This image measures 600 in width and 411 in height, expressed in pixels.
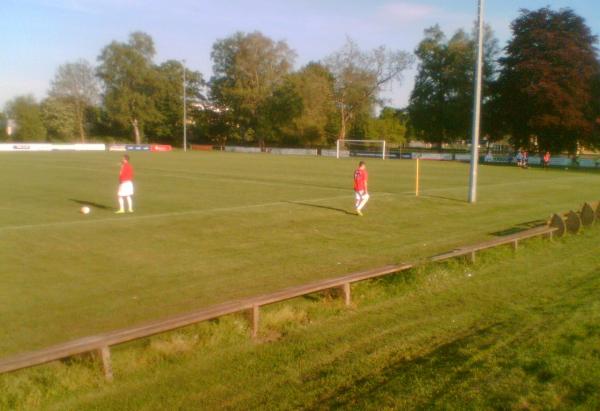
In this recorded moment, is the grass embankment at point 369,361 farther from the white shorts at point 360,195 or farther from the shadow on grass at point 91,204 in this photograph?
the shadow on grass at point 91,204

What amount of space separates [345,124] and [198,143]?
2924 centimetres

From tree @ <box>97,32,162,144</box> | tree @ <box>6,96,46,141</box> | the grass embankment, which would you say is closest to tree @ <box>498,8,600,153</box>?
the grass embankment

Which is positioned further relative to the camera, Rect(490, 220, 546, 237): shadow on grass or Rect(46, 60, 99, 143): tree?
Rect(46, 60, 99, 143): tree

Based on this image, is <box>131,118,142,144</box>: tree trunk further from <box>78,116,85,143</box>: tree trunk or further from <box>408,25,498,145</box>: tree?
<box>408,25,498,145</box>: tree

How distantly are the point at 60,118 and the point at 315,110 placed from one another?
45.8m

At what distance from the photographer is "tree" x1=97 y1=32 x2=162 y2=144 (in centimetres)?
9431

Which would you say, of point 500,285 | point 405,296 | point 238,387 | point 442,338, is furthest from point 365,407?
point 500,285

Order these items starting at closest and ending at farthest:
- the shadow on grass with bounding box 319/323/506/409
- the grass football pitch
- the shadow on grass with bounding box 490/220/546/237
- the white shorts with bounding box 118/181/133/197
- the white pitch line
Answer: the shadow on grass with bounding box 319/323/506/409 → the grass football pitch → the white pitch line → the shadow on grass with bounding box 490/220/546/237 → the white shorts with bounding box 118/181/133/197

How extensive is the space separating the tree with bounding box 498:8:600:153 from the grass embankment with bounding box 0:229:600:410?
165 feet

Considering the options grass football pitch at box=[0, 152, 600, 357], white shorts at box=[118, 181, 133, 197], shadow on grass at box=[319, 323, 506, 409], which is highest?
white shorts at box=[118, 181, 133, 197]

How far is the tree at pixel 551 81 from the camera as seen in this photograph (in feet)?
178

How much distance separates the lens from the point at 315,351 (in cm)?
666

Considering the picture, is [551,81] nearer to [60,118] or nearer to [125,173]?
[125,173]

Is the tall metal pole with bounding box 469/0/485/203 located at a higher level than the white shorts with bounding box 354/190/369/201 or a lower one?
higher
